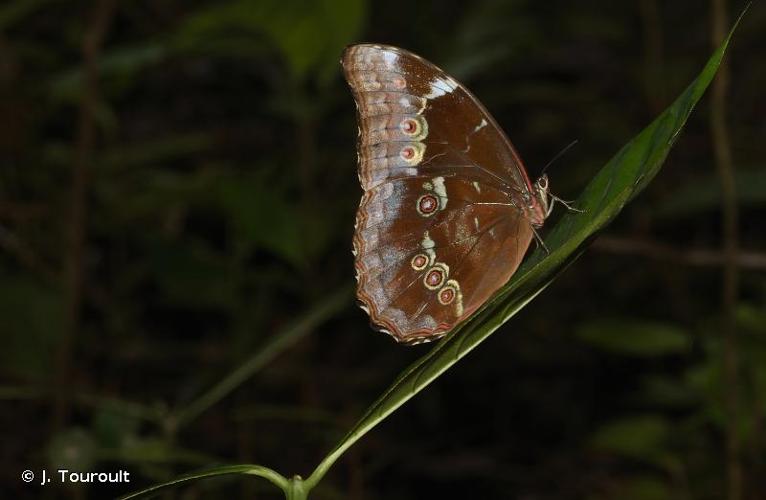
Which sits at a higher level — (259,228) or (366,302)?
(259,228)

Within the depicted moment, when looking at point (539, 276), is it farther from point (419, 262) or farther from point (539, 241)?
point (419, 262)

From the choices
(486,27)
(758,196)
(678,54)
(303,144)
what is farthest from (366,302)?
(678,54)

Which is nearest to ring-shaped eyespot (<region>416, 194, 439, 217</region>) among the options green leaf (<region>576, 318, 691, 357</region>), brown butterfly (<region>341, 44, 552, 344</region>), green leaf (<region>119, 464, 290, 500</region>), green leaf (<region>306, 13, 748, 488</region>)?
brown butterfly (<region>341, 44, 552, 344</region>)

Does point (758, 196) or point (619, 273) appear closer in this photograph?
point (758, 196)

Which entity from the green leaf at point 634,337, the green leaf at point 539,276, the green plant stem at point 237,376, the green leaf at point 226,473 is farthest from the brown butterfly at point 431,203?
the green leaf at point 634,337

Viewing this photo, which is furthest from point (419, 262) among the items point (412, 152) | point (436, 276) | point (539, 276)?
point (539, 276)

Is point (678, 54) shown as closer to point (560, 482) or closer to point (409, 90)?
point (560, 482)

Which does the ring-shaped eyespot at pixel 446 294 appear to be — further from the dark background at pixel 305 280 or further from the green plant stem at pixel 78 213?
the green plant stem at pixel 78 213

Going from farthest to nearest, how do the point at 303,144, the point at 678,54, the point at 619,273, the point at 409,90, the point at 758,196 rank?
the point at 678,54, the point at 619,273, the point at 303,144, the point at 758,196, the point at 409,90
